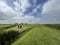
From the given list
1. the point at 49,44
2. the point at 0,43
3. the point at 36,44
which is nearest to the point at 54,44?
the point at 49,44

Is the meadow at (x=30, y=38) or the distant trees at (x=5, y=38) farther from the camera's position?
the distant trees at (x=5, y=38)

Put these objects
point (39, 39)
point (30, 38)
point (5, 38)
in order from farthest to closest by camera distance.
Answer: point (5, 38) → point (30, 38) → point (39, 39)

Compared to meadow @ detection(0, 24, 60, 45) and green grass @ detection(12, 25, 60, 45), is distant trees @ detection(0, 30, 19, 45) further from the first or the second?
green grass @ detection(12, 25, 60, 45)

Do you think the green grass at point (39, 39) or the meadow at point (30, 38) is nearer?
the green grass at point (39, 39)

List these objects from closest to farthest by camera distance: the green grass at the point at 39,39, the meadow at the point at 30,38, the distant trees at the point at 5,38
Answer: the green grass at the point at 39,39
the meadow at the point at 30,38
the distant trees at the point at 5,38

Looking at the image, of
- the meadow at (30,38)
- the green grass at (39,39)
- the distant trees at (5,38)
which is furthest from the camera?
the distant trees at (5,38)

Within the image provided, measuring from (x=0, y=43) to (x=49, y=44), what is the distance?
38.7 feet

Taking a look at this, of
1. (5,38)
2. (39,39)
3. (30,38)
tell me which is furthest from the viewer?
(5,38)

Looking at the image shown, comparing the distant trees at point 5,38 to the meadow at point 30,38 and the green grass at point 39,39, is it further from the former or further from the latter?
the green grass at point 39,39

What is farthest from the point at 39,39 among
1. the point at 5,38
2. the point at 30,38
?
the point at 5,38

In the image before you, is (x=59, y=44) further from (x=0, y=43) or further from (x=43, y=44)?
(x=0, y=43)

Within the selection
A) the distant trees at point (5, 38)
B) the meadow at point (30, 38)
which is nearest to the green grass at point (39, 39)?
the meadow at point (30, 38)

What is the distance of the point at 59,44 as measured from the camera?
936 inches

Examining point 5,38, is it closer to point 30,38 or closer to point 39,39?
point 30,38
